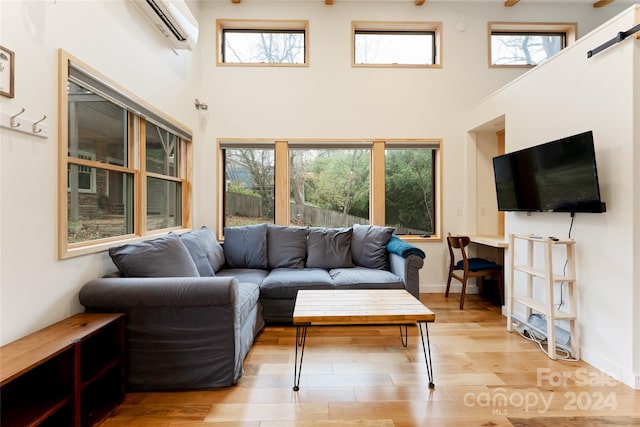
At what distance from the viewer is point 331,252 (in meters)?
3.45

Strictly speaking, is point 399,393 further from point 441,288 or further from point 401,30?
point 401,30

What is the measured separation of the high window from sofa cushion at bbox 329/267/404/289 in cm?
191

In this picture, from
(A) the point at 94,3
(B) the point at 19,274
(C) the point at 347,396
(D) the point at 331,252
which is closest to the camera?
(B) the point at 19,274

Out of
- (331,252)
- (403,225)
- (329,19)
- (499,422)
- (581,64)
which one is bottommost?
(499,422)

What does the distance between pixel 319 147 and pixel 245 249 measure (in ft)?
5.48

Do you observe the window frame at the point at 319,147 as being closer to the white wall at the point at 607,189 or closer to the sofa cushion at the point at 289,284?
the sofa cushion at the point at 289,284

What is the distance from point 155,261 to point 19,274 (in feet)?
2.32

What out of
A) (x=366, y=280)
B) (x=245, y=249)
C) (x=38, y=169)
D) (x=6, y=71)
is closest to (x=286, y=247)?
(x=245, y=249)

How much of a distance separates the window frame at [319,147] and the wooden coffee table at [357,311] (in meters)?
1.88

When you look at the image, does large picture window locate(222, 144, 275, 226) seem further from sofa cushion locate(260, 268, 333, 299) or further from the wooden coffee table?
the wooden coffee table

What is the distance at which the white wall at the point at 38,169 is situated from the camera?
147 cm

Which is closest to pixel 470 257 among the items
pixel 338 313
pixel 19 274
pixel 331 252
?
pixel 331 252

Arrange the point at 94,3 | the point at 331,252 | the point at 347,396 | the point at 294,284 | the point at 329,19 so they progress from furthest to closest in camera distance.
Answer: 1. the point at 329,19
2. the point at 331,252
3. the point at 294,284
4. the point at 94,3
5. the point at 347,396

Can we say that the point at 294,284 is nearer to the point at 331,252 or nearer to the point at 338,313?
the point at 331,252
